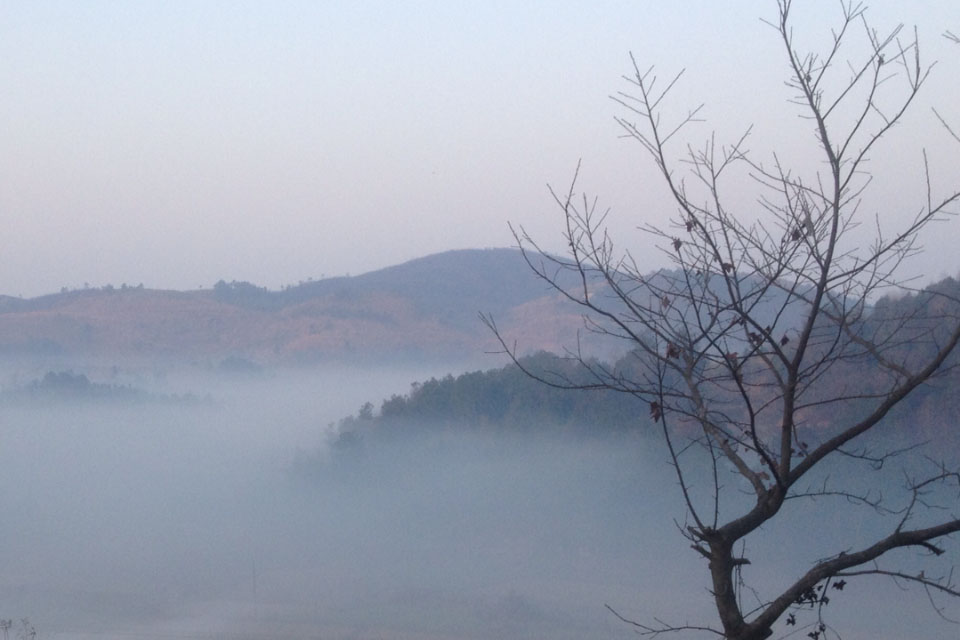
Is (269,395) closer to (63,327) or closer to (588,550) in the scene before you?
(63,327)

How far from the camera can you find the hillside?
2914 centimetres

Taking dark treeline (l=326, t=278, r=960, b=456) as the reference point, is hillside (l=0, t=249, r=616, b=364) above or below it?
above

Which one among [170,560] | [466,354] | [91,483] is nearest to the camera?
[170,560]

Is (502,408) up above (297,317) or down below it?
below

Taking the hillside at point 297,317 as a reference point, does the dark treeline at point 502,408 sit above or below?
below

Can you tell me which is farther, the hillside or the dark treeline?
the hillside

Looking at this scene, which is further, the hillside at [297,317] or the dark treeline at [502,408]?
the hillside at [297,317]

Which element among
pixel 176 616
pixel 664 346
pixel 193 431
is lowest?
pixel 176 616

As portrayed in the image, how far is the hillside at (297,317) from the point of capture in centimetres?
2914

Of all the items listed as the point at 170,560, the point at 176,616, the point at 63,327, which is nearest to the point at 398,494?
the point at 170,560

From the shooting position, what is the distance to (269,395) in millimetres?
30328

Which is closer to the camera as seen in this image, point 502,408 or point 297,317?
point 502,408

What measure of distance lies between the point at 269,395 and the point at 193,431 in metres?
2.77

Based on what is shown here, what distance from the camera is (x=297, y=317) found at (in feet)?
111
